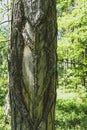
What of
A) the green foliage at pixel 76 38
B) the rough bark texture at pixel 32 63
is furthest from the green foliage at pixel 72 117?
the rough bark texture at pixel 32 63

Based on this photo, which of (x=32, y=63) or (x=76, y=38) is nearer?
(x=32, y=63)

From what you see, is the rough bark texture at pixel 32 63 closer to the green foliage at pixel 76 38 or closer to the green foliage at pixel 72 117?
the green foliage at pixel 72 117

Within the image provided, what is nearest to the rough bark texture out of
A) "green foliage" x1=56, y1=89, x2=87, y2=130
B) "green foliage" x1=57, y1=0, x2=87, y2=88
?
"green foliage" x1=56, y1=89, x2=87, y2=130

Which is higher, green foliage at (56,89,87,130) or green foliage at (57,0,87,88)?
green foliage at (57,0,87,88)

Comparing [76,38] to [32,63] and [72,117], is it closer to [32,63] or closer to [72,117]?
[72,117]

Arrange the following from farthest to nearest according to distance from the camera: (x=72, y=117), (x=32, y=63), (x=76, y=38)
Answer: (x=76, y=38) → (x=72, y=117) → (x=32, y=63)

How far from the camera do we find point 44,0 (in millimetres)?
2268

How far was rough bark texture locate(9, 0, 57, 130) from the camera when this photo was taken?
7.45ft

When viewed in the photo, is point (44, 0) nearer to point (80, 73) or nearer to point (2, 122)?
point (2, 122)

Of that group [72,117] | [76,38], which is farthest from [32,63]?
[76,38]

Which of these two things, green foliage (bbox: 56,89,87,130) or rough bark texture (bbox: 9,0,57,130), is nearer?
rough bark texture (bbox: 9,0,57,130)

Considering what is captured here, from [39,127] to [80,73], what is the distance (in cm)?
752

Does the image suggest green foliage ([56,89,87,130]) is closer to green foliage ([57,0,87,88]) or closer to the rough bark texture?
green foliage ([57,0,87,88])

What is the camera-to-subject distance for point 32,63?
2.30m
